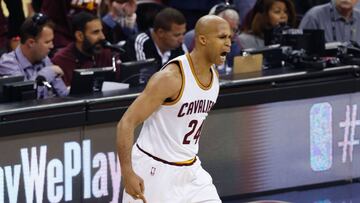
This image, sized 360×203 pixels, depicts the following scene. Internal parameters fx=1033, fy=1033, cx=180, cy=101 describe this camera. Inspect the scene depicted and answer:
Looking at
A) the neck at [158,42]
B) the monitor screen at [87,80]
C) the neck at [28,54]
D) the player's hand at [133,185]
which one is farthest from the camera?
the neck at [158,42]

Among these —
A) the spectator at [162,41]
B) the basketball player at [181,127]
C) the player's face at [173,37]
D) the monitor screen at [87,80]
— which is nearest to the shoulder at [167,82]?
the basketball player at [181,127]

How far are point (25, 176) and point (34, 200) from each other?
21 centimetres

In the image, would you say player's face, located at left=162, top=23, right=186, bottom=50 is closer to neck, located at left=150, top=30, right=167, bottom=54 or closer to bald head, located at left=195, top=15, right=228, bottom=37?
neck, located at left=150, top=30, right=167, bottom=54

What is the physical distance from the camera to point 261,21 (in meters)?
10.6

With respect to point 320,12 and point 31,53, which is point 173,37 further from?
point 320,12

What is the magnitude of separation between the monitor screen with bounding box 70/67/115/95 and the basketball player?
1.79 m

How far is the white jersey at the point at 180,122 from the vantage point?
6.41 metres

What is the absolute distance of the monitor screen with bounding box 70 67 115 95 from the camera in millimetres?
8219

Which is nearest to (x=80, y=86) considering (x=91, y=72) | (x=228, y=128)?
(x=91, y=72)

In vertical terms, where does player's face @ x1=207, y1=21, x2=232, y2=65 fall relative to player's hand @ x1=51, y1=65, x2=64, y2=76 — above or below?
above

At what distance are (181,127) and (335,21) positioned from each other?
15.4 feet

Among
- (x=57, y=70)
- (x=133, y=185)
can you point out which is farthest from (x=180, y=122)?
(x=57, y=70)

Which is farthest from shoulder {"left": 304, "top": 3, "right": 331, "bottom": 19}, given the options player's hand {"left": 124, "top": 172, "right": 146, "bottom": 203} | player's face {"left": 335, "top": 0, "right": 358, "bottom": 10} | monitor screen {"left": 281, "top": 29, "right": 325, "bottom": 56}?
player's hand {"left": 124, "top": 172, "right": 146, "bottom": 203}

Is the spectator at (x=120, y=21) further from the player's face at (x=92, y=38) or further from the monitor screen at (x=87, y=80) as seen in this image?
the monitor screen at (x=87, y=80)
